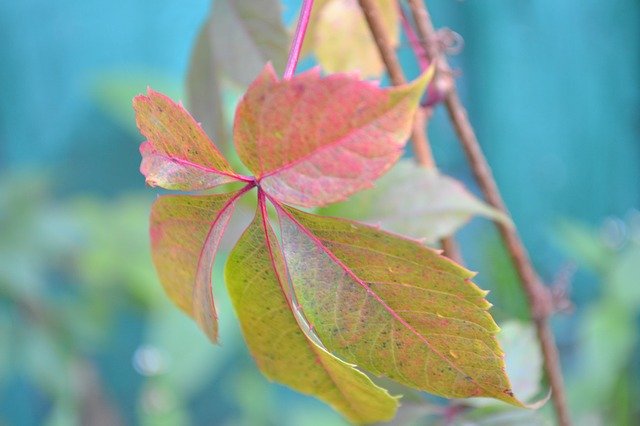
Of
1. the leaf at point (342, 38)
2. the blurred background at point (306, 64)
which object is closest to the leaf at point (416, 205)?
the leaf at point (342, 38)

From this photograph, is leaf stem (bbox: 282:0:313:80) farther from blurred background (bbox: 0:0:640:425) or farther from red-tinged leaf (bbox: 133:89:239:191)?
blurred background (bbox: 0:0:640:425)

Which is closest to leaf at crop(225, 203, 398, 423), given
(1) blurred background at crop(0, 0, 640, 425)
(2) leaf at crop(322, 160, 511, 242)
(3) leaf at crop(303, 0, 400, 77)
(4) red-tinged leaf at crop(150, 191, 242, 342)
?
(4) red-tinged leaf at crop(150, 191, 242, 342)

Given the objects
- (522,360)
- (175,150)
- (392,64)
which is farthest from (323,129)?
(522,360)

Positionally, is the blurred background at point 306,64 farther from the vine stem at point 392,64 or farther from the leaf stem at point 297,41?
the leaf stem at point 297,41

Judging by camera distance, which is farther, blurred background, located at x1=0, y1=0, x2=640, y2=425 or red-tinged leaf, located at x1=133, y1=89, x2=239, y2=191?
blurred background, located at x1=0, y1=0, x2=640, y2=425

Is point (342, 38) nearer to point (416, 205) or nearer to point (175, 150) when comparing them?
point (416, 205)

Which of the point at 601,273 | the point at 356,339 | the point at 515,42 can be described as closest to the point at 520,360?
the point at 356,339
